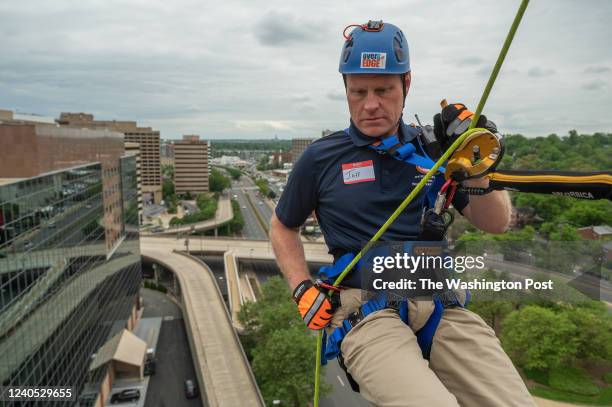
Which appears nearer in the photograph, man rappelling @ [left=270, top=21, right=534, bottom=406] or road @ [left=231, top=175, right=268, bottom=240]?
man rappelling @ [left=270, top=21, right=534, bottom=406]

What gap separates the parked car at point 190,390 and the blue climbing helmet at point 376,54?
23.8 metres

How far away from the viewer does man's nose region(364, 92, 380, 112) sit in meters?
2.80

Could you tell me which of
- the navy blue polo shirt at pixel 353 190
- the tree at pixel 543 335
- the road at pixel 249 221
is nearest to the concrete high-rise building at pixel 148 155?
the road at pixel 249 221

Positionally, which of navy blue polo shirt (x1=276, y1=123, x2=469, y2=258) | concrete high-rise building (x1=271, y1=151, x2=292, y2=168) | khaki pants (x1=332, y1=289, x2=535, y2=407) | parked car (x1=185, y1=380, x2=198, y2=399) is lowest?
parked car (x1=185, y1=380, x2=198, y2=399)

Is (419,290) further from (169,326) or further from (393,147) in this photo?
(169,326)

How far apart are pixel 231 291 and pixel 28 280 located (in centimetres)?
2360

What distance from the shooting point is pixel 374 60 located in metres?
2.68

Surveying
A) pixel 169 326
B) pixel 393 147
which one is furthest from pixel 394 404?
pixel 169 326

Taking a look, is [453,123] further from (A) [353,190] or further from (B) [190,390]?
(B) [190,390]

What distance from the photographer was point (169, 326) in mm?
33656

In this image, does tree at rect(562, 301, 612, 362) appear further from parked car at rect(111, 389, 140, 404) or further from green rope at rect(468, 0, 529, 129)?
green rope at rect(468, 0, 529, 129)

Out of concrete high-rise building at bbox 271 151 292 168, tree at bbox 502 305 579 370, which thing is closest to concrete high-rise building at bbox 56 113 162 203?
tree at bbox 502 305 579 370

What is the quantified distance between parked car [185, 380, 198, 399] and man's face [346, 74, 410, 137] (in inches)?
927

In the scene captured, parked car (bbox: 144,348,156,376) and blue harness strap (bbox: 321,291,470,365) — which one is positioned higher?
blue harness strap (bbox: 321,291,470,365)
